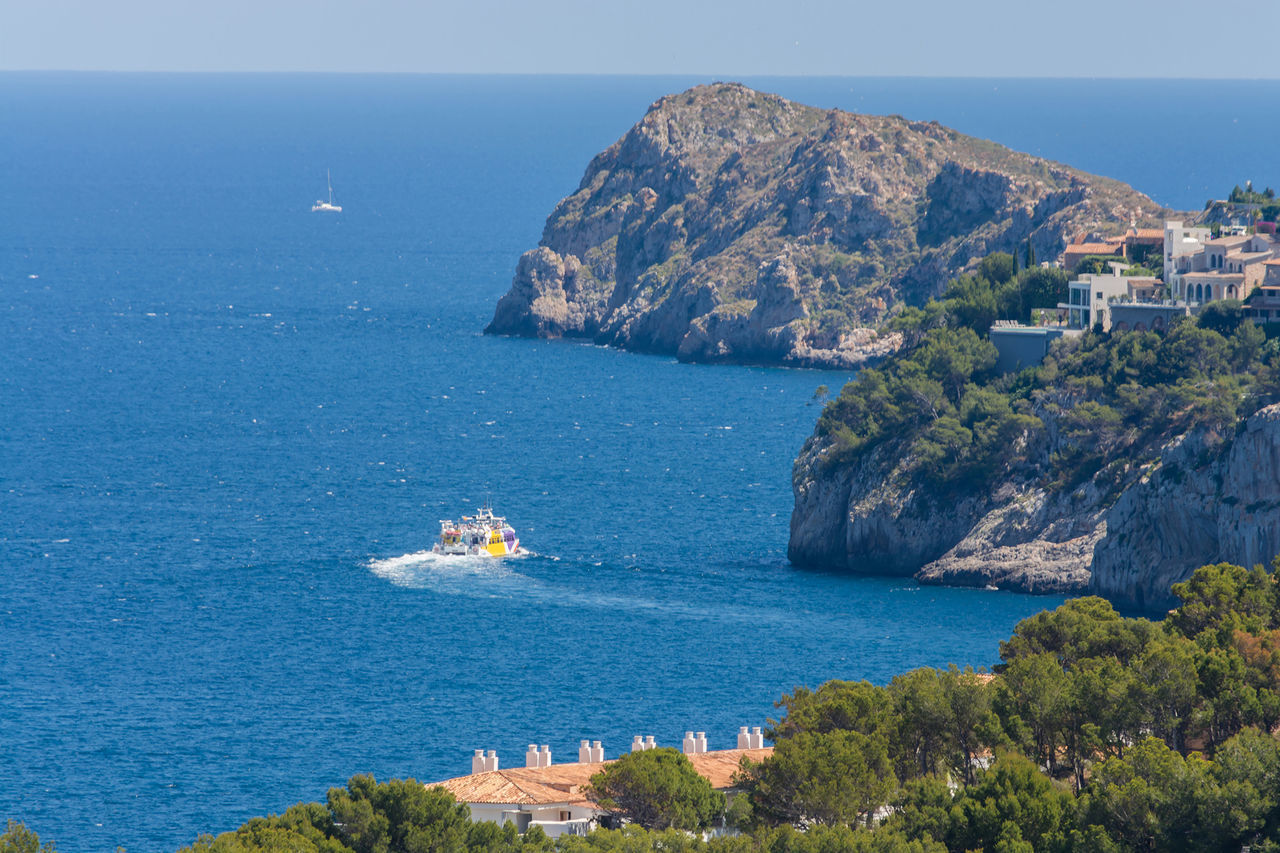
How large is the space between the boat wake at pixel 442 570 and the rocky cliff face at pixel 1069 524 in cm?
1400

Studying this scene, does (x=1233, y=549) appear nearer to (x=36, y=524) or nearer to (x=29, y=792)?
(x=29, y=792)

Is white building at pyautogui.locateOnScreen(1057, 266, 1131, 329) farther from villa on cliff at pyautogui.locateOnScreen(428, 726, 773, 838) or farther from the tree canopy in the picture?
the tree canopy

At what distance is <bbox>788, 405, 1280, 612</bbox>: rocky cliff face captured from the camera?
3679 inches

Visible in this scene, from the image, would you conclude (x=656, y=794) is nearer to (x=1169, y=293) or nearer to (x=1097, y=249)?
(x=1169, y=293)

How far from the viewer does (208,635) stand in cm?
9312

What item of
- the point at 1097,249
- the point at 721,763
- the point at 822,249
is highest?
the point at 822,249

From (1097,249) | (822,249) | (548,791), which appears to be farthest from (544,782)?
(822,249)

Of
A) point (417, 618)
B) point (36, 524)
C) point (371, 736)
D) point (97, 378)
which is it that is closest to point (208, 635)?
point (417, 618)

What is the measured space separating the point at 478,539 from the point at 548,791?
52.9 meters

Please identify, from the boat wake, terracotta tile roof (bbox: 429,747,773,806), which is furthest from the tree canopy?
the boat wake

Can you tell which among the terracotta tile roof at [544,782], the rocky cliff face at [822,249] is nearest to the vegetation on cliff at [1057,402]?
the terracotta tile roof at [544,782]

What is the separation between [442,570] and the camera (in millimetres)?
105938

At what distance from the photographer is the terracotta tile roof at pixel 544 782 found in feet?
180

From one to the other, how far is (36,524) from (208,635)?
77.5 ft
